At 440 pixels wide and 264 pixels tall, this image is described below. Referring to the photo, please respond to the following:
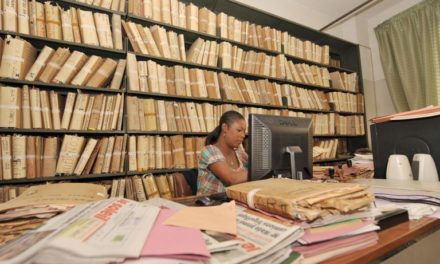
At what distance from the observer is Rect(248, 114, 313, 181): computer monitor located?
3.43ft

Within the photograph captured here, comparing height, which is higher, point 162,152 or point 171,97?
point 171,97

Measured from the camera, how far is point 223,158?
5.41ft

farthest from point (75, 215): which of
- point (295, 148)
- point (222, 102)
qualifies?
point (222, 102)

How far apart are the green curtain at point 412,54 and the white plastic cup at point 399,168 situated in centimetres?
266

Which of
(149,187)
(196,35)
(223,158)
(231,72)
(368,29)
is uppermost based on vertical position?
(368,29)

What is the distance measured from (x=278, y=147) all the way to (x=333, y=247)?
644mm

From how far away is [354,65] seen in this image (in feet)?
12.0

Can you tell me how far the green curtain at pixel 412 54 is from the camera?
3023 millimetres

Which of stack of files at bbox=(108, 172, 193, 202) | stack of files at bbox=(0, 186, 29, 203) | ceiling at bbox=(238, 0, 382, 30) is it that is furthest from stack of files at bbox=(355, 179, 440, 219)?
ceiling at bbox=(238, 0, 382, 30)

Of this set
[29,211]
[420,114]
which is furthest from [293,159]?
[29,211]

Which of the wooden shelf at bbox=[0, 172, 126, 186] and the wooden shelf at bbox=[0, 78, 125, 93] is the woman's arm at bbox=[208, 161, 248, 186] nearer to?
the wooden shelf at bbox=[0, 172, 126, 186]

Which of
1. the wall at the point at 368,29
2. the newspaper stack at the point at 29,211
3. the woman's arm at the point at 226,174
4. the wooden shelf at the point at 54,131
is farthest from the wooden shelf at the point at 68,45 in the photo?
the wall at the point at 368,29

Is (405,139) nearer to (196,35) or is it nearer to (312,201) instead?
(312,201)

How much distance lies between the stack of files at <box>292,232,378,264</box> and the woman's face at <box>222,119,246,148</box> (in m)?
1.30
